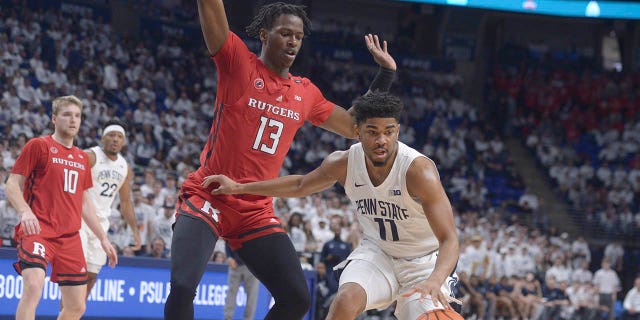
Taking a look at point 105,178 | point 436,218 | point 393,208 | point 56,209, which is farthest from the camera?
point 105,178

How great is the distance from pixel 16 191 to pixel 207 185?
2.40 metres

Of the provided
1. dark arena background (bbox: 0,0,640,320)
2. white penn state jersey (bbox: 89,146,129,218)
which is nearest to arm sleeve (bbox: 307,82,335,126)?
white penn state jersey (bbox: 89,146,129,218)

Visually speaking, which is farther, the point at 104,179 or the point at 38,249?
the point at 104,179

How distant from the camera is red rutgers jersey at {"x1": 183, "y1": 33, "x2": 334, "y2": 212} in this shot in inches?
211

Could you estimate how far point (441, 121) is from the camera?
82.3 feet

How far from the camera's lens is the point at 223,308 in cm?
1223

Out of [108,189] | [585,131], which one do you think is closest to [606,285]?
[585,131]

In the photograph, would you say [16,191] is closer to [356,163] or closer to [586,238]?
[356,163]

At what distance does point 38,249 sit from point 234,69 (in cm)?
276

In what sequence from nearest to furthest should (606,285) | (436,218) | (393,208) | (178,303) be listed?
1. (436,218)
2. (178,303)
3. (393,208)
4. (606,285)

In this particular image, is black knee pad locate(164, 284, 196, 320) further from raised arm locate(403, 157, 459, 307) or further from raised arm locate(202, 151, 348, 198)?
raised arm locate(403, 157, 459, 307)

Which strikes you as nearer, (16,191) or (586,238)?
(16,191)

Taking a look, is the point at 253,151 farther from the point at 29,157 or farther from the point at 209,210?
the point at 29,157

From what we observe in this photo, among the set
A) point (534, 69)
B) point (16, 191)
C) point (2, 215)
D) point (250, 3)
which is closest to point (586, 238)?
point (534, 69)
